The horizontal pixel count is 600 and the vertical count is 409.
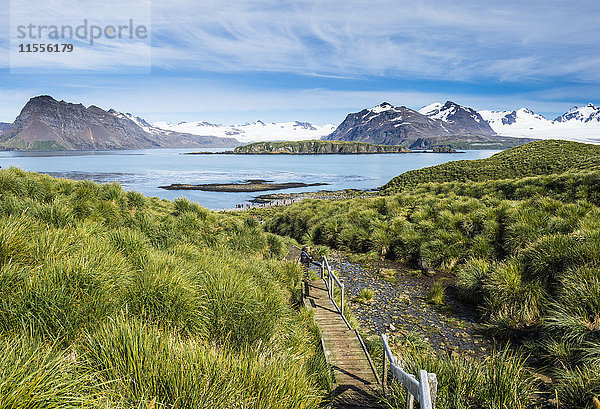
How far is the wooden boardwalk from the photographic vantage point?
623cm

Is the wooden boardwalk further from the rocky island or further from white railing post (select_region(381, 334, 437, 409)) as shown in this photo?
the rocky island

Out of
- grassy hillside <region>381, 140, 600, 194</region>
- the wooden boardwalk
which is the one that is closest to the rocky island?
grassy hillside <region>381, 140, 600, 194</region>

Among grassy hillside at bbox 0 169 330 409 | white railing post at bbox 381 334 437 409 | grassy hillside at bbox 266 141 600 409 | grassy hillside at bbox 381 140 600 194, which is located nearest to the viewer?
grassy hillside at bbox 0 169 330 409

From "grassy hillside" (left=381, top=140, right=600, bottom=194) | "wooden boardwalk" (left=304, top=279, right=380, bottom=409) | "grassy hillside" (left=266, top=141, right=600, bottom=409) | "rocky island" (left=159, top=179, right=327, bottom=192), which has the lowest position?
"rocky island" (left=159, top=179, right=327, bottom=192)

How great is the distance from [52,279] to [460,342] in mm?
Answer: 11067

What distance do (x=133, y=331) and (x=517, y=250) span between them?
15.5m

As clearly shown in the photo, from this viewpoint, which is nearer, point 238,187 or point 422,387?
point 422,387

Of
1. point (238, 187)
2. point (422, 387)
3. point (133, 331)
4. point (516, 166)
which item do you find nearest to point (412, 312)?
point (422, 387)

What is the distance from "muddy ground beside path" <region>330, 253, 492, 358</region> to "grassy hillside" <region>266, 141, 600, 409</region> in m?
0.77

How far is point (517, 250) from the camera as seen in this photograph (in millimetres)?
13836

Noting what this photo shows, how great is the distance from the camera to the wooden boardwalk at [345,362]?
623 cm

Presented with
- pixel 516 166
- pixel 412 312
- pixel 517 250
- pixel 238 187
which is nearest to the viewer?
pixel 412 312

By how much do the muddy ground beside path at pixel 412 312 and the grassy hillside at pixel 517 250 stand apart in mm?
770

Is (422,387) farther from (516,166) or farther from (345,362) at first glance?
(516,166)
